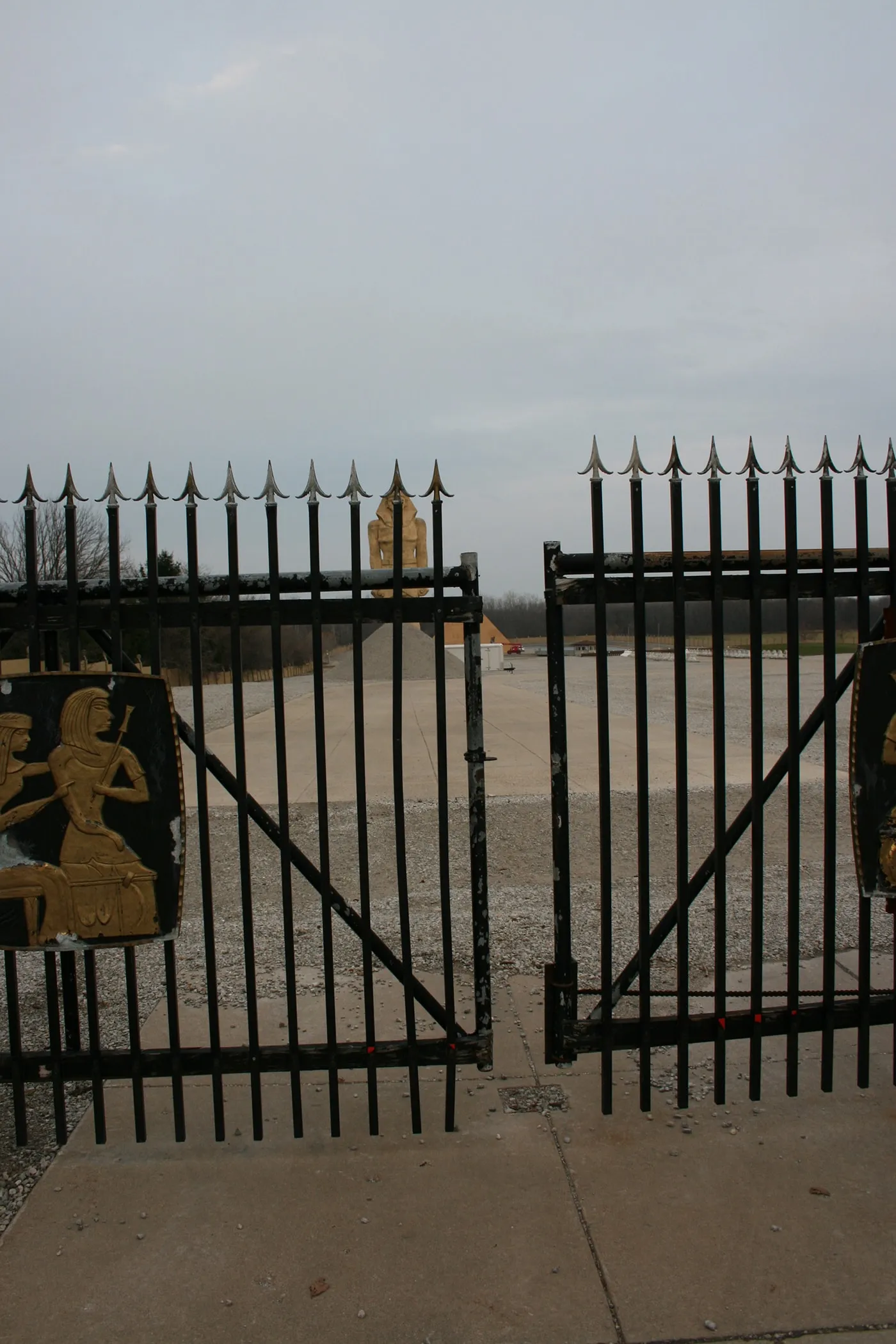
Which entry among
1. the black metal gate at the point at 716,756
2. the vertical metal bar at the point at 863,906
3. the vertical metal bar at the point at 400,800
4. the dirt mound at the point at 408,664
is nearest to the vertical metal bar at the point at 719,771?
the black metal gate at the point at 716,756

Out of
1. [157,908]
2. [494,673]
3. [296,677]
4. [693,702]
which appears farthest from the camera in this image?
[296,677]

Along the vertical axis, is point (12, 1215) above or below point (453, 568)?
below

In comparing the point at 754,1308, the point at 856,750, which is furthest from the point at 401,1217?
the point at 856,750

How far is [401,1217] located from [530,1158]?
51 cm

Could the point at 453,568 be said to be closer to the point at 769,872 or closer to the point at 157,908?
the point at 157,908

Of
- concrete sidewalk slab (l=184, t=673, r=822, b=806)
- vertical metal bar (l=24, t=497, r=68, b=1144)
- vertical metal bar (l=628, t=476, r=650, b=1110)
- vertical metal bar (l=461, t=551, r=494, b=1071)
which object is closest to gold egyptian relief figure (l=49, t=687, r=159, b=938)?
vertical metal bar (l=24, t=497, r=68, b=1144)

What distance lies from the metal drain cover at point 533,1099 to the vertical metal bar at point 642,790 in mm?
326

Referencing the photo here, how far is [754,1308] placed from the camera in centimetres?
235

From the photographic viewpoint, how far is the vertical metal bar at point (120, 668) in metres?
2.89

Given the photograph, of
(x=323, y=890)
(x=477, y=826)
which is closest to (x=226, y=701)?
(x=323, y=890)

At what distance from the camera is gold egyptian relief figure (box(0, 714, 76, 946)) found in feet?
9.39

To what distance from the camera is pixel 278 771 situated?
2.95 m

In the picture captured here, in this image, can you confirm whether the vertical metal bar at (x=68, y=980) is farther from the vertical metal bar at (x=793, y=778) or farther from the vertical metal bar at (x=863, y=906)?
the vertical metal bar at (x=863, y=906)

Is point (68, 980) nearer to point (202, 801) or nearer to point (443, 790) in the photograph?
point (202, 801)
